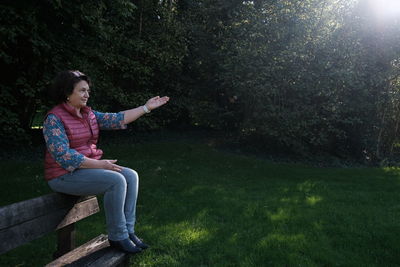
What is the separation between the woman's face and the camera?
326 cm

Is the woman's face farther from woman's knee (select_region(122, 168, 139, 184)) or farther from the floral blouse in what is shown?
woman's knee (select_region(122, 168, 139, 184))

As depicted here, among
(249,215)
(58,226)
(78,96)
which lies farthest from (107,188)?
(249,215)

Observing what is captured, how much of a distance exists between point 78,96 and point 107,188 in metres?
0.86

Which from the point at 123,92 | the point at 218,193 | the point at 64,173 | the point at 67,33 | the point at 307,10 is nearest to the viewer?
the point at 64,173

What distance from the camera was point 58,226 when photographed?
2.91 meters

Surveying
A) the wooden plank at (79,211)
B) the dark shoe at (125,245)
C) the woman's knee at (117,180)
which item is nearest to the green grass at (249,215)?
the dark shoe at (125,245)

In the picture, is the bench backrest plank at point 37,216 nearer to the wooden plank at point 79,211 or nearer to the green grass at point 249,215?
the wooden plank at point 79,211

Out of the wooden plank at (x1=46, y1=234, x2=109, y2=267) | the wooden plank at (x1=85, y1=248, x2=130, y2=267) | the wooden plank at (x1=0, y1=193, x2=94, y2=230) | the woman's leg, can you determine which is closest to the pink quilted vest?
the wooden plank at (x1=0, y1=193, x2=94, y2=230)

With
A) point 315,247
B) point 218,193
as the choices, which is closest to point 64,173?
point 315,247

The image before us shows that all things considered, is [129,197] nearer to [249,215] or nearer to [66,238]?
[66,238]

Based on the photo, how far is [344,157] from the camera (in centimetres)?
1257

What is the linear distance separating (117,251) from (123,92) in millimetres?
10838

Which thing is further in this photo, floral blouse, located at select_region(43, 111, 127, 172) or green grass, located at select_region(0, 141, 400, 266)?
green grass, located at select_region(0, 141, 400, 266)

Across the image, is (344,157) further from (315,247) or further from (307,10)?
(315,247)
